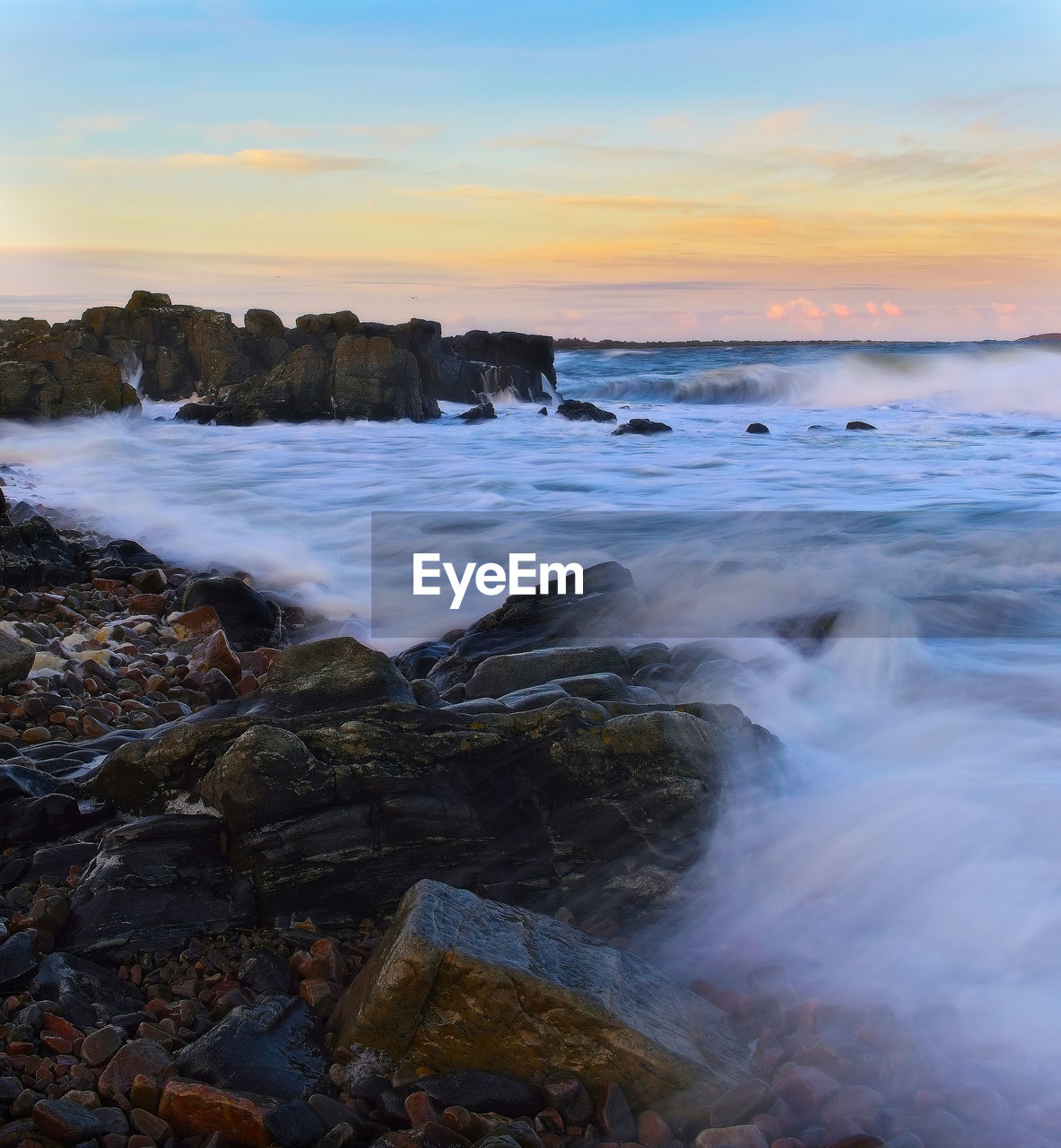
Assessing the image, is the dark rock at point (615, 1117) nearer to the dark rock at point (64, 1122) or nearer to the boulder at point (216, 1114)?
the boulder at point (216, 1114)

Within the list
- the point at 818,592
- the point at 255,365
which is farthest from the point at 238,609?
the point at 255,365

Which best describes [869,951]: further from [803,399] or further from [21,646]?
[803,399]

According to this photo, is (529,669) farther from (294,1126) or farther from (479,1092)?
(294,1126)

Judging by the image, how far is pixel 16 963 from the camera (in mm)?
2689

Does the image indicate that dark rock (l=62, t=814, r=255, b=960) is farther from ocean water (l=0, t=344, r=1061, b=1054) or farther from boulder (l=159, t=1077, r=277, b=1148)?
ocean water (l=0, t=344, r=1061, b=1054)

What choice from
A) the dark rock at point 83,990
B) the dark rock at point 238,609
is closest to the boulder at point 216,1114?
the dark rock at point 83,990

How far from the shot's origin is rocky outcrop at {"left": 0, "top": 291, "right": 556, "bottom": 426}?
24.0 meters

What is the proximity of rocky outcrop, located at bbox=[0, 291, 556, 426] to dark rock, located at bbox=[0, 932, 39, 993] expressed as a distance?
22.7m

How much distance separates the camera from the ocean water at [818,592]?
3.39 meters

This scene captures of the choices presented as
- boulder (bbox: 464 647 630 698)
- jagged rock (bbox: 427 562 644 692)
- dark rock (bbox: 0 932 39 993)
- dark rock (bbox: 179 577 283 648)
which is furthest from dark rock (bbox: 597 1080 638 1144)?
dark rock (bbox: 179 577 283 648)

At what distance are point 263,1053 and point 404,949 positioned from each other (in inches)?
16.0

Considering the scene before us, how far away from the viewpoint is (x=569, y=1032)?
244 centimetres

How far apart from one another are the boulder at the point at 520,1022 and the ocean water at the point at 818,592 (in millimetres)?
730

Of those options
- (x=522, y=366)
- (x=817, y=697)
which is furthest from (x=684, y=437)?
(x=817, y=697)
